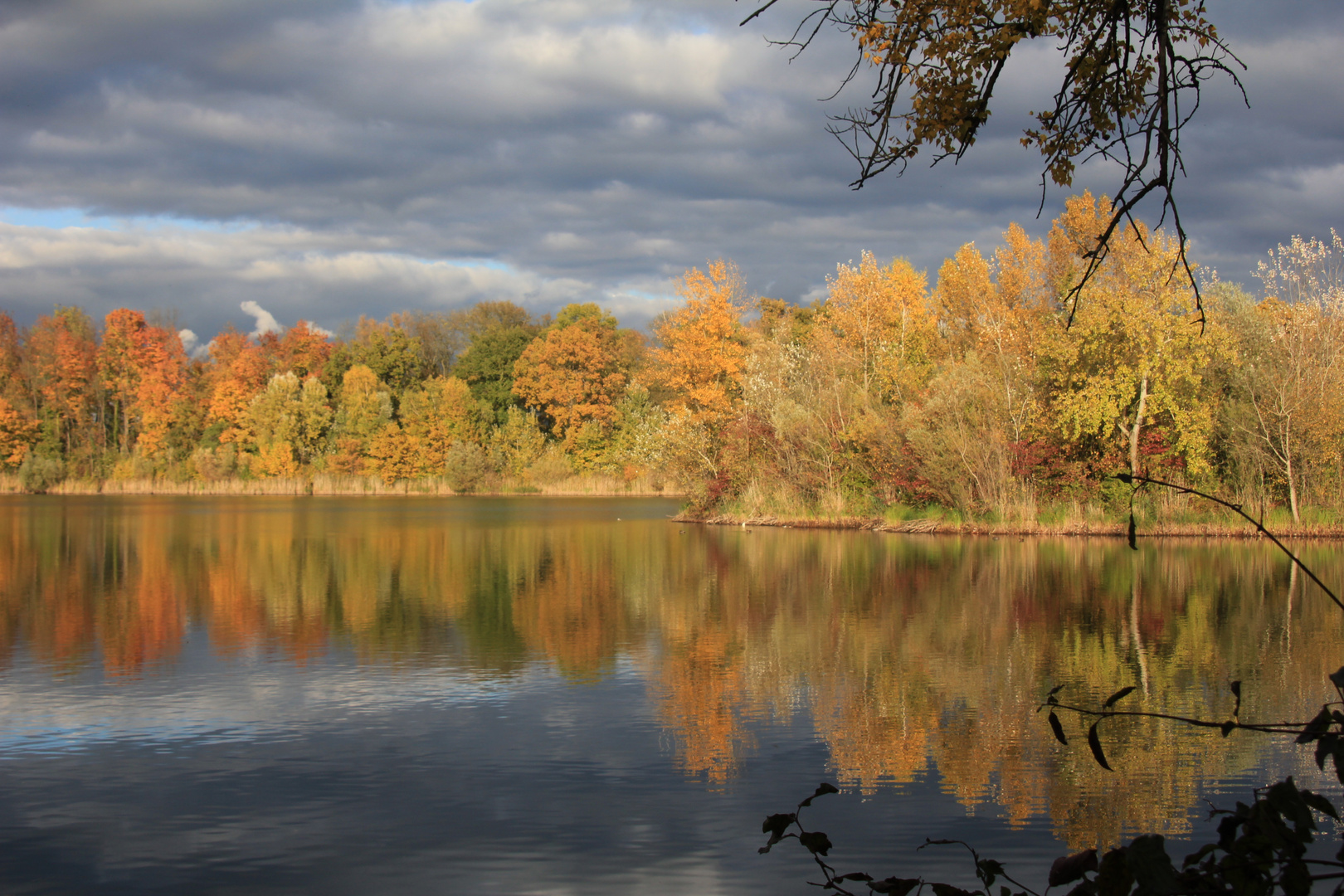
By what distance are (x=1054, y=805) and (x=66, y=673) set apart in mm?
8441

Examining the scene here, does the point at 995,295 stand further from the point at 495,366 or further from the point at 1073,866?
the point at 1073,866

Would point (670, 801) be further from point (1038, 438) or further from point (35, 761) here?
point (1038, 438)

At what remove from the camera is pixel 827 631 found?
11.7 metres

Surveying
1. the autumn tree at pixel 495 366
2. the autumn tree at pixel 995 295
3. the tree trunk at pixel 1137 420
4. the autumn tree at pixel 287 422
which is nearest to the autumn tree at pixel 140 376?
the autumn tree at pixel 287 422

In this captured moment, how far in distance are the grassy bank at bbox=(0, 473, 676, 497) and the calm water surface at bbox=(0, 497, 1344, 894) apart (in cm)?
4267

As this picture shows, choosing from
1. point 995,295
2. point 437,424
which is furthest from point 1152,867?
point 437,424

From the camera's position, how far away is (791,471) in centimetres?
3281

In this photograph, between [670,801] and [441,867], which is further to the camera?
[670,801]

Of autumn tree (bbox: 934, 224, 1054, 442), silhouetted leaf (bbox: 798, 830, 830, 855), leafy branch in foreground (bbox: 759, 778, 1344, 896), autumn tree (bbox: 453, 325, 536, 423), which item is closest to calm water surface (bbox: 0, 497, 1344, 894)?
silhouetted leaf (bbox: 798, 830, 830, 855)

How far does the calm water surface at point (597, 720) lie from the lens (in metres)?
5.24

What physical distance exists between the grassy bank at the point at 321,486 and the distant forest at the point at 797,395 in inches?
28.9

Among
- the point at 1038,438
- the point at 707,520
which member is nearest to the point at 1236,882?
the point at 1038,438

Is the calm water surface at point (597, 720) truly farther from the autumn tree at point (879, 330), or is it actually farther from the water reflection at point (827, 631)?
the autumn tree at point (879, 330)

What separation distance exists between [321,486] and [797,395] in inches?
1418
